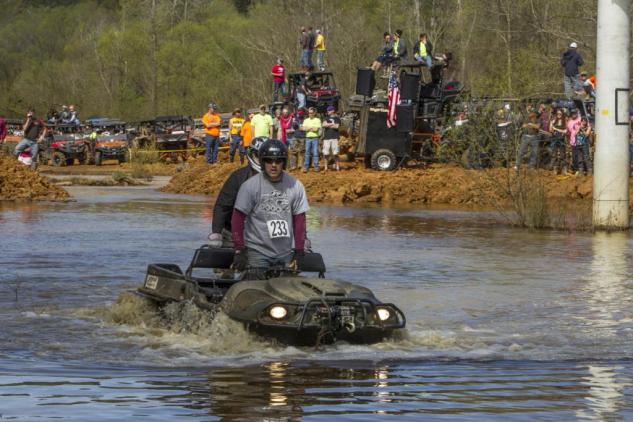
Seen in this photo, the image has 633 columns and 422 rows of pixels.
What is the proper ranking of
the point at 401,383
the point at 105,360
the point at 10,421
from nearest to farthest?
1. the point at 10,421
2. the point at 401,383
3. the point at 105,360

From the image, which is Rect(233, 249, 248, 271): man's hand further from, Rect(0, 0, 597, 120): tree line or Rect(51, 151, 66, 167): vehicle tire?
Rect(51, 151, 66, 167): vehicle tire

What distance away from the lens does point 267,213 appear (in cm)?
1187

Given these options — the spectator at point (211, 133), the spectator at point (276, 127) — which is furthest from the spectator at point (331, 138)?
the spectator at point (211, 133)

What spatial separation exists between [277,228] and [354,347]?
5.59 ft

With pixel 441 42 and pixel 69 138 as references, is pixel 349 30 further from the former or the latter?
pixel 69 138

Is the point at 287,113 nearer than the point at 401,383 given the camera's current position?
No

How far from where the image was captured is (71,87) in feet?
267

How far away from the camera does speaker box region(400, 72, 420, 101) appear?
34.8 m

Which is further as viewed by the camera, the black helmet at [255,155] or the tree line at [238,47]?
the tree line at [238,47]

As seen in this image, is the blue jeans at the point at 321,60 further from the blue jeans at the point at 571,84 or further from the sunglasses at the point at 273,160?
the sunglasses at the point at 273,160

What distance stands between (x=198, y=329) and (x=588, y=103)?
73.7 feet

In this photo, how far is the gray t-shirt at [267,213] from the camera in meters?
11.8

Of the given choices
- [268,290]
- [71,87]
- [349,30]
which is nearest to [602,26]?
[268,290]

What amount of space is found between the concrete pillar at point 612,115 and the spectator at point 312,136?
40.9ft
